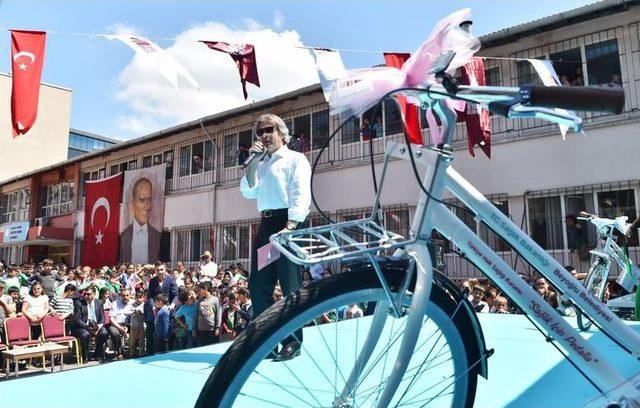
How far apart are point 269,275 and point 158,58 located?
154 inches

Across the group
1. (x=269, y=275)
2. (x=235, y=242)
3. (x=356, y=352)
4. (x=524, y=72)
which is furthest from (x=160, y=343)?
(x=524, y=72)

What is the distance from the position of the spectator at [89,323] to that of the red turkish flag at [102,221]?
401 inches

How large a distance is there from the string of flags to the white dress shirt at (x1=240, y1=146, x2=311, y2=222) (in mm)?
656

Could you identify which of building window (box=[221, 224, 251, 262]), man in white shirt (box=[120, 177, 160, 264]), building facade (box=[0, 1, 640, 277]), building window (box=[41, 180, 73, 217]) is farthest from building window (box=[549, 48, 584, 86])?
building window (box=[41, 180, 73, 217])

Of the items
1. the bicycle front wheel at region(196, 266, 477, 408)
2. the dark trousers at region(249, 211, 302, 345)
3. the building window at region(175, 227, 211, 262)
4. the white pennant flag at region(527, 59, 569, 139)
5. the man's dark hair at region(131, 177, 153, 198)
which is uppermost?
the man's dark hair at region(131, 177, 153, 198)

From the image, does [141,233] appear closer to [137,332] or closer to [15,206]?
[137,332]

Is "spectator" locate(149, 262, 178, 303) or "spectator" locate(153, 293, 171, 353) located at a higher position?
"spectator" locate(149, 262, 178, 303)

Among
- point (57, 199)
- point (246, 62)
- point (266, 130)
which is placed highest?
point (57, 199)

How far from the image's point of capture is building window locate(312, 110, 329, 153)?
13.4 m

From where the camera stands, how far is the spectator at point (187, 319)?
8133 millimetres

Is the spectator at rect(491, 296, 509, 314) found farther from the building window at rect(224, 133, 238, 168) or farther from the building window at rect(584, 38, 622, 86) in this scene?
the building window at rect(224, 133, 238, 168)

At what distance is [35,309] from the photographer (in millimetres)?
8609

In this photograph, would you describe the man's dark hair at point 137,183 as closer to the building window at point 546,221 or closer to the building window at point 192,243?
the building window at point 192,243

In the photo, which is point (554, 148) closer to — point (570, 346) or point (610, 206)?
point (610, 206)
